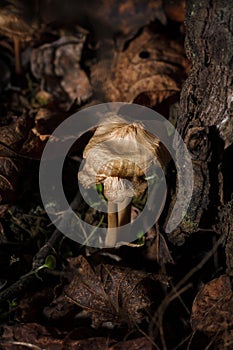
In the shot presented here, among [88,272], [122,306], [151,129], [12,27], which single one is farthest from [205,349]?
[12,27]

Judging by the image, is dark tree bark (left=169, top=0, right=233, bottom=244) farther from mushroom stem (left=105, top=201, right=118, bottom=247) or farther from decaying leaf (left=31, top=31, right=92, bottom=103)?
decaying leaf (left=31, top=31, right=92, bottom=103)

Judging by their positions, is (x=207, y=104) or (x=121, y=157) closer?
(x=121, y=157)

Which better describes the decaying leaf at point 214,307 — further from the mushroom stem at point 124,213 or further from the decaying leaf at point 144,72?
the decaying leaf at point 144,72

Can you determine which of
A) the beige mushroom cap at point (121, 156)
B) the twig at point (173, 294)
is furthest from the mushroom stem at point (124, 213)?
the twig at point (173, 294)

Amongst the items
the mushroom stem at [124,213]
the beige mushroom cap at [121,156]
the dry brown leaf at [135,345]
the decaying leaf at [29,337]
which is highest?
the beige mushroom cap at [121,156]

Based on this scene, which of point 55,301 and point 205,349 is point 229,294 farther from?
point 55,301

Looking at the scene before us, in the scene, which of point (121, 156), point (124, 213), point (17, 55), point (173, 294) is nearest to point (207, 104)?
point (121, 156)

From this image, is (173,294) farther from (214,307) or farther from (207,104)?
(207,104)
